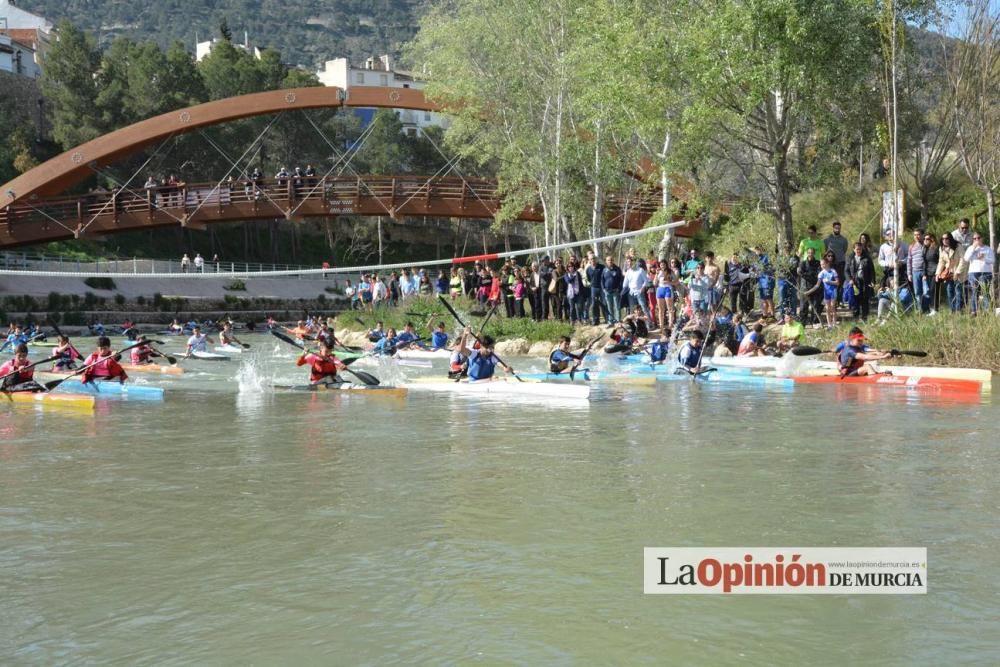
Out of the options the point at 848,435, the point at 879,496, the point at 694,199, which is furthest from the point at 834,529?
the point at 694,199

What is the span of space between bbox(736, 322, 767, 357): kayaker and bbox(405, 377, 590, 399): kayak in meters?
4.93

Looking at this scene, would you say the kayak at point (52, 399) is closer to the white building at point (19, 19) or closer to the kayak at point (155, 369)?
the kayak at point (155, 369)

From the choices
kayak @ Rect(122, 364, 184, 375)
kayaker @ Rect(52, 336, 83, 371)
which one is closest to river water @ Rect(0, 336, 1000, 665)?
kayaker @ Rect(52, 336, 83, 371)

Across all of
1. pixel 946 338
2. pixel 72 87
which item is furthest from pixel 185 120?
pixel 946 338

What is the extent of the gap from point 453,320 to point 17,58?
66.0m

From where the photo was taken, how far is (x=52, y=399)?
18062mm

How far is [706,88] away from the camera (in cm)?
2575

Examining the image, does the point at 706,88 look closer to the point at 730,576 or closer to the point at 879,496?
the point at 879,496

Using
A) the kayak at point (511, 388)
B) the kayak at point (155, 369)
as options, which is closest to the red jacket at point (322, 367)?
the kayak at point (511, 388)

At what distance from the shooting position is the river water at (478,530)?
722cm

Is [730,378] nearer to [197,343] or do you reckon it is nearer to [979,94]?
[979,94]

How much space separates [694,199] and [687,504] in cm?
1896

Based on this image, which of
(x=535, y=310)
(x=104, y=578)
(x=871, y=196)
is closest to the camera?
(x=104, y=578)

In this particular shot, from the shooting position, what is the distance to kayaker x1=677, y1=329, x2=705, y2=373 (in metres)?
20.6
